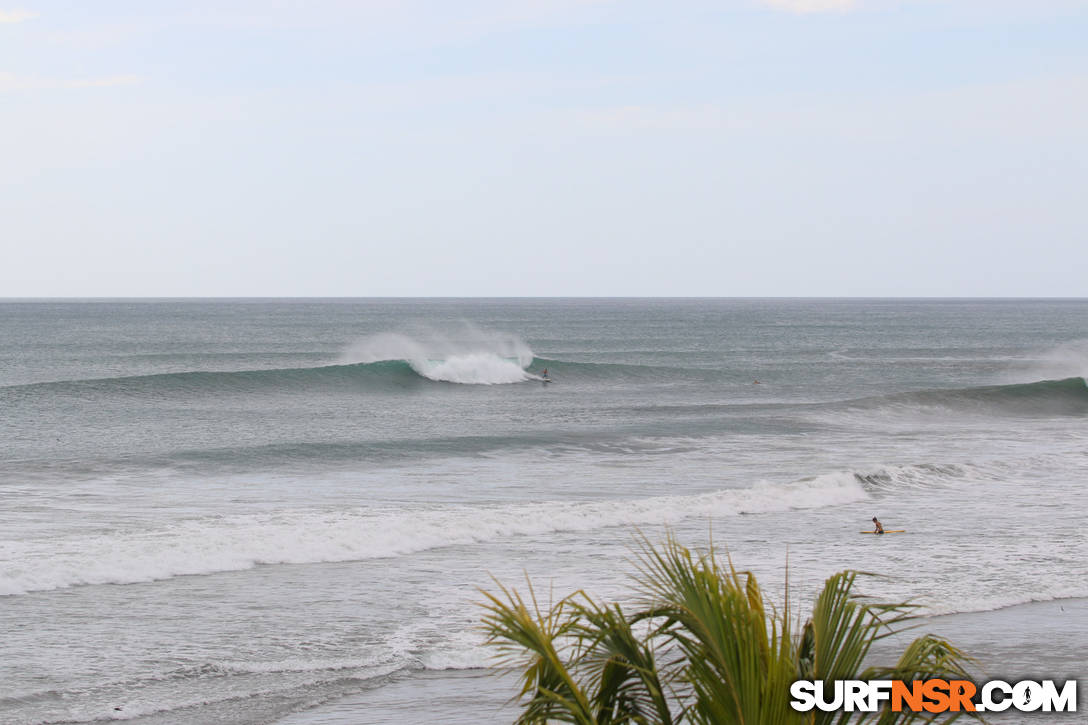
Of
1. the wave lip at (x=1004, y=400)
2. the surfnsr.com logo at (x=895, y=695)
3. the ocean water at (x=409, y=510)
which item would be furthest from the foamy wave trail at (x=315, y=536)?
the wave lip at (x=1004, y=400)

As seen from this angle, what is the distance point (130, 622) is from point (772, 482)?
43.3 ft

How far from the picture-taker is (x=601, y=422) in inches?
1281

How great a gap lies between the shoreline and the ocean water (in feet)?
0.83

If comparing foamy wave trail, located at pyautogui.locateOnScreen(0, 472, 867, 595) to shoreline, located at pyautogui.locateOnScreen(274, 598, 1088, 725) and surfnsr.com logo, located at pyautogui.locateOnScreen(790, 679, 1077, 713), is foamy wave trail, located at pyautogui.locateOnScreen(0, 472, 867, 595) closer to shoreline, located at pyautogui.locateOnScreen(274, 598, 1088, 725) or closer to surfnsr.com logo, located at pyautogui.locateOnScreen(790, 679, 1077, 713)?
shoreline, located at pyautogui.locateOnScreen(274, 598, 1088, 725)

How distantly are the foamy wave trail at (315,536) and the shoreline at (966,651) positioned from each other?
16.5 ft

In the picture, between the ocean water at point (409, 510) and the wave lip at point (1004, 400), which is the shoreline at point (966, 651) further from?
the wave lip at point (1004, 400)

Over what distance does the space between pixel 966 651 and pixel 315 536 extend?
8639mm

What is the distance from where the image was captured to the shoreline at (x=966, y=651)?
8125 mm

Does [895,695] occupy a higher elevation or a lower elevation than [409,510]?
higher

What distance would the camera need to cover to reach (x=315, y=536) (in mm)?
14680

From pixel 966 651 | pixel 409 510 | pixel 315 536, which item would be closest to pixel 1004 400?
pixel 409 510

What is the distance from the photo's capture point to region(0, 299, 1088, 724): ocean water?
382 inches

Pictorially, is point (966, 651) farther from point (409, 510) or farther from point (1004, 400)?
point (1004, 400)

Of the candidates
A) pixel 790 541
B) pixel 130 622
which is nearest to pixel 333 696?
pixel 130 622
